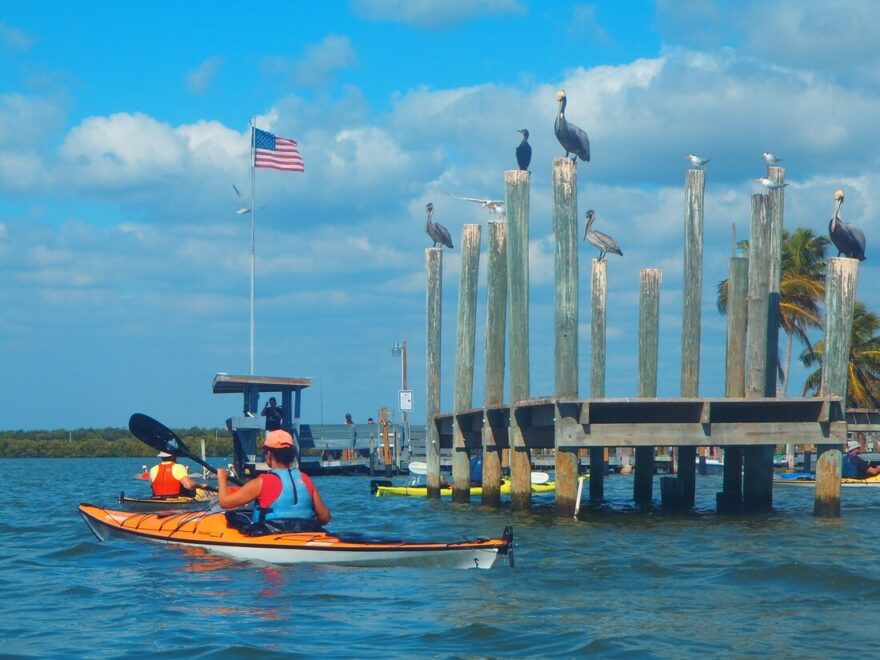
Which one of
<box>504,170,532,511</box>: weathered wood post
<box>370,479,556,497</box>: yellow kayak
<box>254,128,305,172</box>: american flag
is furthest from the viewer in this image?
→ <box>254,128,305,172</box>: american flag

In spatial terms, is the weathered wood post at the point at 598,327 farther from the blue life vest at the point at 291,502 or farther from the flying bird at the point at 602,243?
the blue life vest at the point at 291,502

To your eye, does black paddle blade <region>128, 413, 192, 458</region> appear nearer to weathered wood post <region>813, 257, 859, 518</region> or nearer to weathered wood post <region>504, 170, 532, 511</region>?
weathered wood post <region>504, 170, 532, 511</region>

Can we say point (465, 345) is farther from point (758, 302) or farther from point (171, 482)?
point (171, 482)

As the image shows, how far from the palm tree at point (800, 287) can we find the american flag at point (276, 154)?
17748 mm

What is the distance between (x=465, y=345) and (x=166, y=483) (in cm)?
611

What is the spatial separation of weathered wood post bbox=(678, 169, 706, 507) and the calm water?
8.52 ft

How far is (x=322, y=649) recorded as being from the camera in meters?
9.27

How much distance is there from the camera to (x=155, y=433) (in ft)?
57.4

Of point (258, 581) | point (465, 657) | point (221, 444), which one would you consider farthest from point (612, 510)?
point (221, 444)

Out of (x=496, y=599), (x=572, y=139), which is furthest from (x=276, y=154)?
(x=496, y=599)

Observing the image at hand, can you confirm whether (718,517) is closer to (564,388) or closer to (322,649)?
(564,388)

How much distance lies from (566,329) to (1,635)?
9.15m

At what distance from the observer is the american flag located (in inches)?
1220

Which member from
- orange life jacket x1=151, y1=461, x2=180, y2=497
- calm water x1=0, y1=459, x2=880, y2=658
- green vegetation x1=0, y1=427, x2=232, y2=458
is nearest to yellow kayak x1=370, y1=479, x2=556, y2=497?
orange life jacket x1=151, y1=461, x2=180, y2=497
